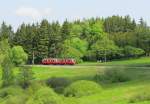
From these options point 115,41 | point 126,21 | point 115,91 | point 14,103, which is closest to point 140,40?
point 115,41

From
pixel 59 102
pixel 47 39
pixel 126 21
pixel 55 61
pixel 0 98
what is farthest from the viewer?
pixel 126 21

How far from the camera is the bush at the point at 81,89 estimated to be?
43.8 meters

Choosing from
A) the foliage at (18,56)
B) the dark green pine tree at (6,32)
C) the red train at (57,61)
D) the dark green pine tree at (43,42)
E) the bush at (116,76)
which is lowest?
the bush at (116,76)

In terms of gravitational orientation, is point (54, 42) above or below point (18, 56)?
above

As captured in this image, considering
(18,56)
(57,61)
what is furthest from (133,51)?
(18,56)

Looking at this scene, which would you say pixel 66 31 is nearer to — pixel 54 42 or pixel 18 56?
pixel 54 42

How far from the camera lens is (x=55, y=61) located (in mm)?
117438

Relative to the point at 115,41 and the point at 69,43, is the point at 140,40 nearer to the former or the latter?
the point at 115,41

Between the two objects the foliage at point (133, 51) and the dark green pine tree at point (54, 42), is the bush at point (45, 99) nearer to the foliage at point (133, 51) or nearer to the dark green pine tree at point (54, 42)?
the foliage at point (133, 51)

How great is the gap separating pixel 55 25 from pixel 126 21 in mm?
34325

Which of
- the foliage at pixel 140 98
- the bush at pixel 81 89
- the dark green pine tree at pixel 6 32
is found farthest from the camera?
the dark green pine tree at pixel 6 32

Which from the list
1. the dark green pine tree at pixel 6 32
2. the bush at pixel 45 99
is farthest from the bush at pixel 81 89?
the dark green pine tree at pixel 6 32

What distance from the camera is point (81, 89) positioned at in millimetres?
44250

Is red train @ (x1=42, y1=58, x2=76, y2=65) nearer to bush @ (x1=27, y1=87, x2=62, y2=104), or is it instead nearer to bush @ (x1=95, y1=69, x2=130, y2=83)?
bush @ (x1=95, y1=69, x2=130, y2=83)
